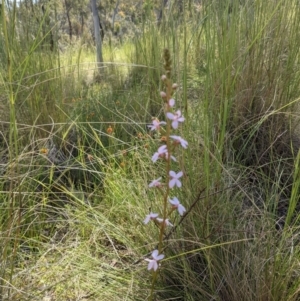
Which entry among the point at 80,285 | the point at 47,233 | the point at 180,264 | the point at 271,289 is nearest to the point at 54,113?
the point at 47,233

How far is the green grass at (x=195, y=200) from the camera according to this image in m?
1.00

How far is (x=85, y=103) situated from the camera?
2447 mm

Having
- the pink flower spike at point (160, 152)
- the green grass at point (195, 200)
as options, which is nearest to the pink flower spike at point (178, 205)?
the pink flower spike at point (160, 152)

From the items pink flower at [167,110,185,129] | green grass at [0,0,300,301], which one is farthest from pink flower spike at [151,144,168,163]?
green grass at [0,0,300,301]

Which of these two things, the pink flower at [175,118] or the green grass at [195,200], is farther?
the green grass at [195,200]

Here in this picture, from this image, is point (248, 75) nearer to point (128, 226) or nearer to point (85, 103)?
point (128, 226)

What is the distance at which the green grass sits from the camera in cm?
100

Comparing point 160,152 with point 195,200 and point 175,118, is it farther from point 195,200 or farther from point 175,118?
point 195,200

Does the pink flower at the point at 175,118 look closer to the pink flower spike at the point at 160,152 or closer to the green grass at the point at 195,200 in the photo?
the pink flower spike at the point at 160,152

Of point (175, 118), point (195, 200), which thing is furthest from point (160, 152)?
point (195, 200)

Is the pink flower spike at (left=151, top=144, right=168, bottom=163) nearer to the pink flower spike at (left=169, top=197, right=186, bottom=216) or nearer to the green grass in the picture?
the pink flower spike at (left=169, top=197, right=186, bottom=216)

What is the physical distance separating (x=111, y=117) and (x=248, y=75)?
2.88ft

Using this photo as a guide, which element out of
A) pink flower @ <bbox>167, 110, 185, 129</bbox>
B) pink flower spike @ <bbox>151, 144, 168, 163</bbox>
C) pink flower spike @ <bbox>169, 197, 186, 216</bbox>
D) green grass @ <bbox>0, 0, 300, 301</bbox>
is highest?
pink flower @ <bbox>167, 110, 185, 129</bbox>

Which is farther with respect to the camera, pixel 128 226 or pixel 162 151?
pixel 128 226
